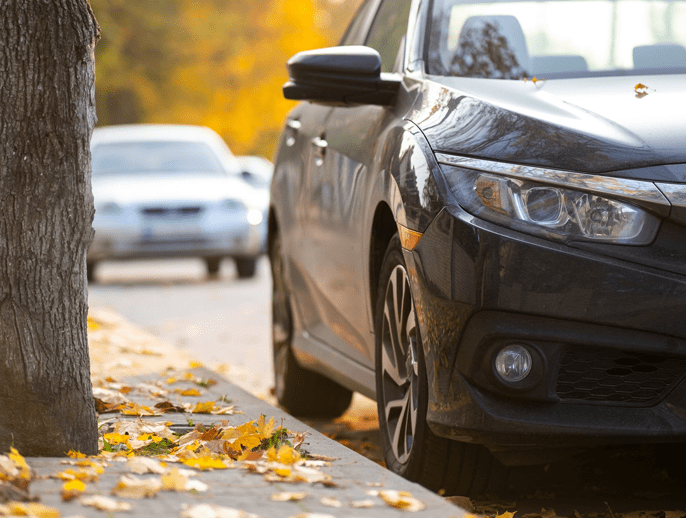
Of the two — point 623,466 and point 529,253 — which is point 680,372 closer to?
point 529,253

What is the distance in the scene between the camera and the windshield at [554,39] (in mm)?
4418

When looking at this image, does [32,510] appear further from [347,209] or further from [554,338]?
[347,209]

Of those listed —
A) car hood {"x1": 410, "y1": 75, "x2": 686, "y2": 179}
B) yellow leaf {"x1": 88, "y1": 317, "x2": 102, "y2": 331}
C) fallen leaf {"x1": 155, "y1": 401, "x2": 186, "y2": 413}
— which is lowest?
yellow leaf {"x1": 88, "y1": 317, "x2": 102, "y2": 331}

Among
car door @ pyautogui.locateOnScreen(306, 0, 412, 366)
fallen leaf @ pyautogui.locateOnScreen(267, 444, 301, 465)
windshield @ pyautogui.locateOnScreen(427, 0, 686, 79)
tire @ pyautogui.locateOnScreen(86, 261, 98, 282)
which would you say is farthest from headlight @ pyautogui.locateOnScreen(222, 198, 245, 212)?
fallen leaf @ pyautogui.locateOnScreen(267, 444, 301, 465)

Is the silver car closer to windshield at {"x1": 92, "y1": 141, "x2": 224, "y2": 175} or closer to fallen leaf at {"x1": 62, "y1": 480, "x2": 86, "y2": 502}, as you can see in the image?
windshield at {"x1": 92, "y1": 141, "x2": 224, "y2": 175}

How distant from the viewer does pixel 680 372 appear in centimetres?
340

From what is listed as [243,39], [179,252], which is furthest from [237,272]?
[243,39]

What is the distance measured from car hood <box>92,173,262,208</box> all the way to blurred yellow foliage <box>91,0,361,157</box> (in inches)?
640

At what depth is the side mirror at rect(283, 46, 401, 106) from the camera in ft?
14.2

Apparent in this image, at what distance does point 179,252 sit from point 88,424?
12.1 meters

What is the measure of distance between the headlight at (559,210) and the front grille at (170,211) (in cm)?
1260

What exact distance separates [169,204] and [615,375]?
503 inches

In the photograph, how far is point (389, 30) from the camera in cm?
505

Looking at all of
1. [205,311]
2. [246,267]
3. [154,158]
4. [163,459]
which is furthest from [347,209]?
[154,158]
